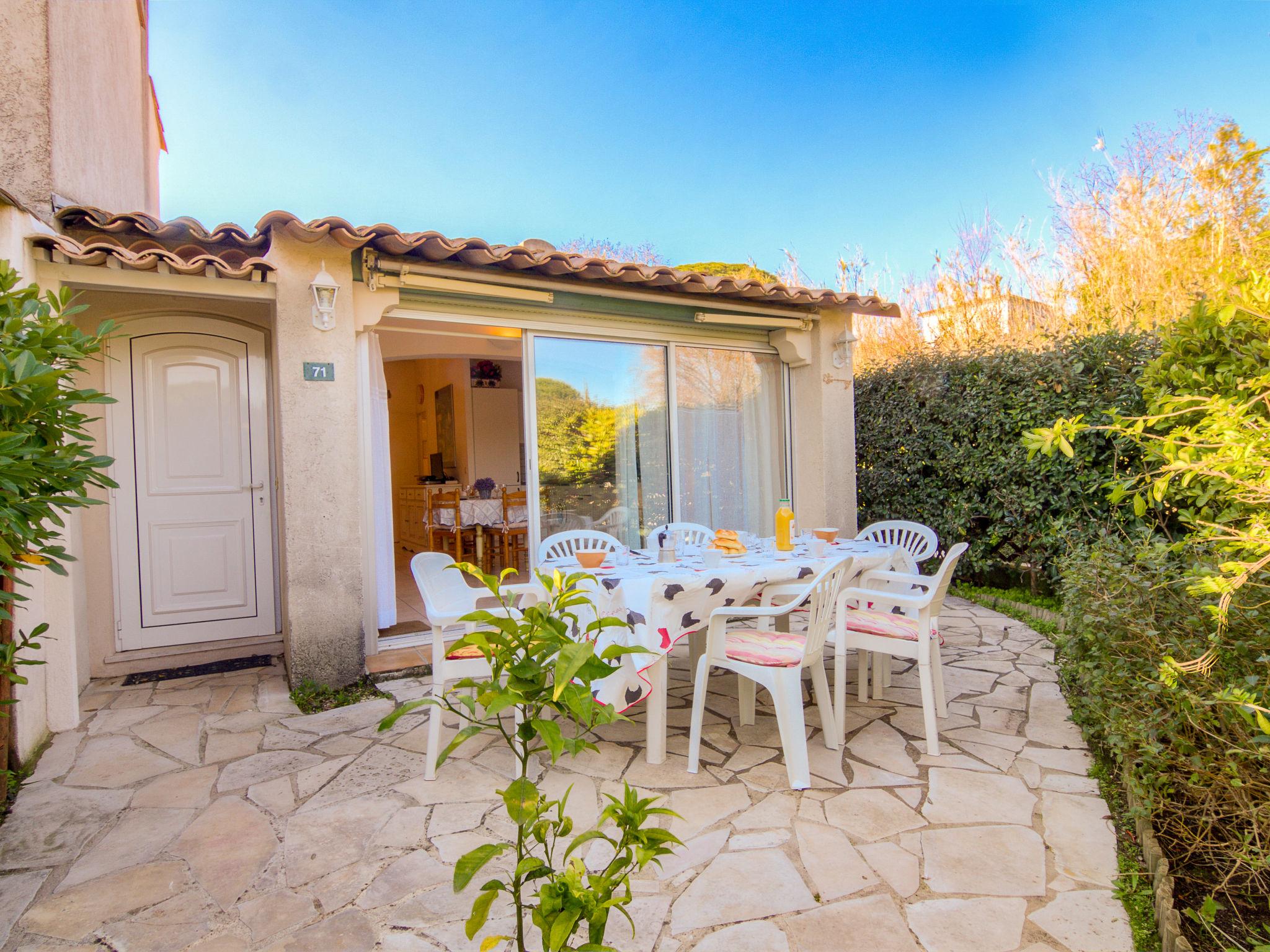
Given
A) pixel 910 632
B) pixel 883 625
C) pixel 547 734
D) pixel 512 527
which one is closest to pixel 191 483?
pixel 512 527

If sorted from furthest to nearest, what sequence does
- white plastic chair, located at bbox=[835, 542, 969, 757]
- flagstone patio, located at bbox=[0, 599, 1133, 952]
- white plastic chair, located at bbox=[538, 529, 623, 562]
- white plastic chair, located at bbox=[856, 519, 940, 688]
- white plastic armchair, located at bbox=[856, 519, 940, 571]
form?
white plastic armchair, located at bbox=[856, 519, 940, 571]
white plastic chair, located at bbox=[538, 529, 623, 562]
white plastic chair, located at bbox=[856, 519, 940, 688]
white plastic chair, located at bbox=[835, 542, 969, 757]
flagstone patio, located at bbox=[0, 599, 1133, 952]

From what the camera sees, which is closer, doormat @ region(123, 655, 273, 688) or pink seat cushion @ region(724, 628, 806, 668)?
pink seat cushion @ region(724, 628, 806, 668)

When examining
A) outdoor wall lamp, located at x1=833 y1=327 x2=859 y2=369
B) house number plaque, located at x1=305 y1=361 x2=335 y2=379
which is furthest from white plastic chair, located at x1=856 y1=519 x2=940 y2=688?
house number plaque, located at x1=305 y1=361 x2=335 y2=379

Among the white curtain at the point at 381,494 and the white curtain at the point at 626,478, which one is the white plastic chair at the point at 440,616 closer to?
the white curtain at the point at 381,494

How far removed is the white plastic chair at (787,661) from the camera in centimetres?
284

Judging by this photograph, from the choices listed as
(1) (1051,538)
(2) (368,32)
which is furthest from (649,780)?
(2) (368,32)

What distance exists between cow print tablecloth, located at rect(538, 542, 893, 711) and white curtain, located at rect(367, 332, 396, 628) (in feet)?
5.72

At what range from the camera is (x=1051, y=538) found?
5398 mm

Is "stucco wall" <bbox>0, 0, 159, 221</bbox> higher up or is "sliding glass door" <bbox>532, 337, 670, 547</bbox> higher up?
"stucco wall" <bbox>0, 0, 159, 221</bbox>

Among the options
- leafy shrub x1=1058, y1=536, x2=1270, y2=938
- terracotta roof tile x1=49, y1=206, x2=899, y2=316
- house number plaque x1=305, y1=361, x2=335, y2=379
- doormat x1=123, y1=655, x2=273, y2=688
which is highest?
terracotta roof tile x1=49, y1=206, x2=899, y2=316

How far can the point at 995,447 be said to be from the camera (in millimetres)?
6000

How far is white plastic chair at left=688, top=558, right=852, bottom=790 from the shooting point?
2842 mm

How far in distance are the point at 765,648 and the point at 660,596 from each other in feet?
1.76

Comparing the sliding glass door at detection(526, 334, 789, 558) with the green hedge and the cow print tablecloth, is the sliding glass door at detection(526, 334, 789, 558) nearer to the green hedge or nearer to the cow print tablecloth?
the green hedge
